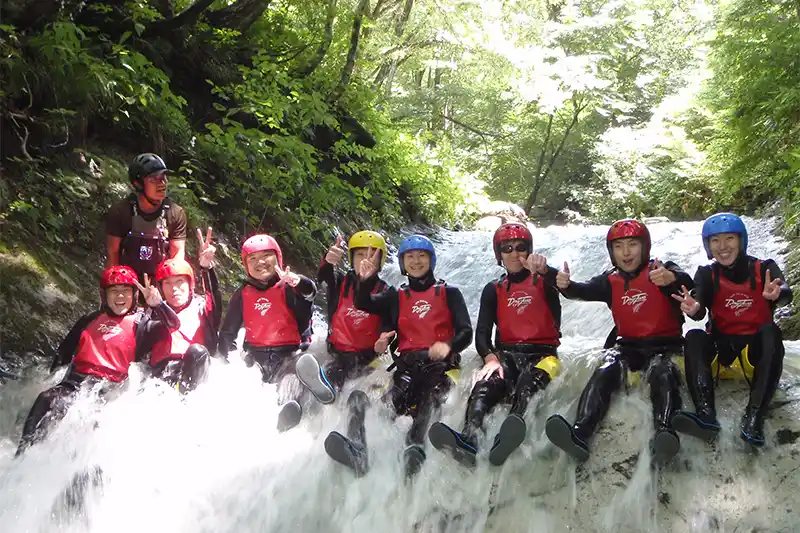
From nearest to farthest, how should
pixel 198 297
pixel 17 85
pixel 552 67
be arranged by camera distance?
pixel 198 297 < pixel 17 85 < pixel 552 67

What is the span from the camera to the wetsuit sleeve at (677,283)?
3977 millimetres

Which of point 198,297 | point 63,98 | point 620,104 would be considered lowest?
point 198,297

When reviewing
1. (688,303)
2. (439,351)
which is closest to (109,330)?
(439,351)

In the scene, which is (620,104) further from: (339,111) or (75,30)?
(75,30)

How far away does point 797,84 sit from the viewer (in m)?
7.60

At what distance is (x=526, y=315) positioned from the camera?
4496 mm

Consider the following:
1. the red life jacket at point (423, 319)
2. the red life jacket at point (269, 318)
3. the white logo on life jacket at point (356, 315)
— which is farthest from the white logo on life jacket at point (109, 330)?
the red life jacket at point (423, 319)

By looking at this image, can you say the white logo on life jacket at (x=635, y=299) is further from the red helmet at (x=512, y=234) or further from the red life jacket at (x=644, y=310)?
the red helmet at (x=512, y=234)

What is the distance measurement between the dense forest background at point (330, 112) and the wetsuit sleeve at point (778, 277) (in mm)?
4592

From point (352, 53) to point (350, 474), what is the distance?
26.2 feet

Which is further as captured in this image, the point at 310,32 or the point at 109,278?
the point at 310,32

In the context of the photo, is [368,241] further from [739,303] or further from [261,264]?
[739,303]

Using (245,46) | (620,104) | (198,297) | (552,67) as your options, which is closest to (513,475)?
(198,297)

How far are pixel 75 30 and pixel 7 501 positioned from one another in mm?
4504
